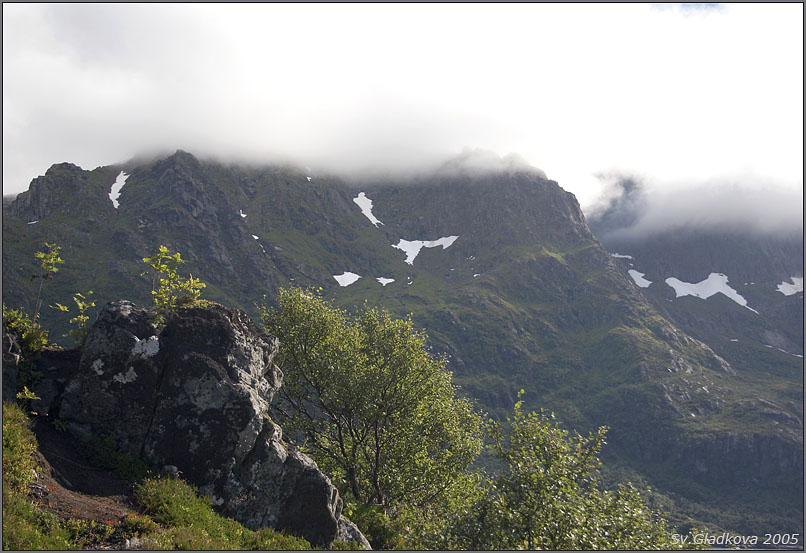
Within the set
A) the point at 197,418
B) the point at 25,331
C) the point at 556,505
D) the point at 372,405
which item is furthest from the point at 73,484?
the point at 556,505

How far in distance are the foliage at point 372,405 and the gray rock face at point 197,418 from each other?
7.81 metres

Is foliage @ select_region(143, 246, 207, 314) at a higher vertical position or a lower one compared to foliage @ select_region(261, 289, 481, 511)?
higher

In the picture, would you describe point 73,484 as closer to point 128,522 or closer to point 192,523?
point 128,522

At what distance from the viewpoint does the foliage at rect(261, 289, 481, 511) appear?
106ft

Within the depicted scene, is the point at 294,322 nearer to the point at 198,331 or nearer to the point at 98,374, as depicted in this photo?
the point at 198,331

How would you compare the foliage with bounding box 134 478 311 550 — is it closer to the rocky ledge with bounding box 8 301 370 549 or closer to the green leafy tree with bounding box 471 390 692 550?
the rocky ledge with bounding box 8 301 370 549

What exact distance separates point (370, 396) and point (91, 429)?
52.4 ft

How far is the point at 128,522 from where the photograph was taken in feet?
59.8

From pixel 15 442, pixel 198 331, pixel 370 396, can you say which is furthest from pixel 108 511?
pixel 370 396

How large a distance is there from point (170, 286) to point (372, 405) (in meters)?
15.0

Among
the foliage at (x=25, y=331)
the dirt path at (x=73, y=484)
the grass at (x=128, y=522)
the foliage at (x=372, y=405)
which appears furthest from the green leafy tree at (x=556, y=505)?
the foliage at (x=25, y=331)

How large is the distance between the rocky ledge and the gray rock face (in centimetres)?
5

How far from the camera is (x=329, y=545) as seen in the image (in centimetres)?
2302

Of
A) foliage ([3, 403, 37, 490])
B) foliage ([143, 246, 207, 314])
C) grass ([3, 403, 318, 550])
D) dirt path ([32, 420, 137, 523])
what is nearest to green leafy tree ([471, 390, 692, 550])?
grass ([3, 403, 318, 550])
